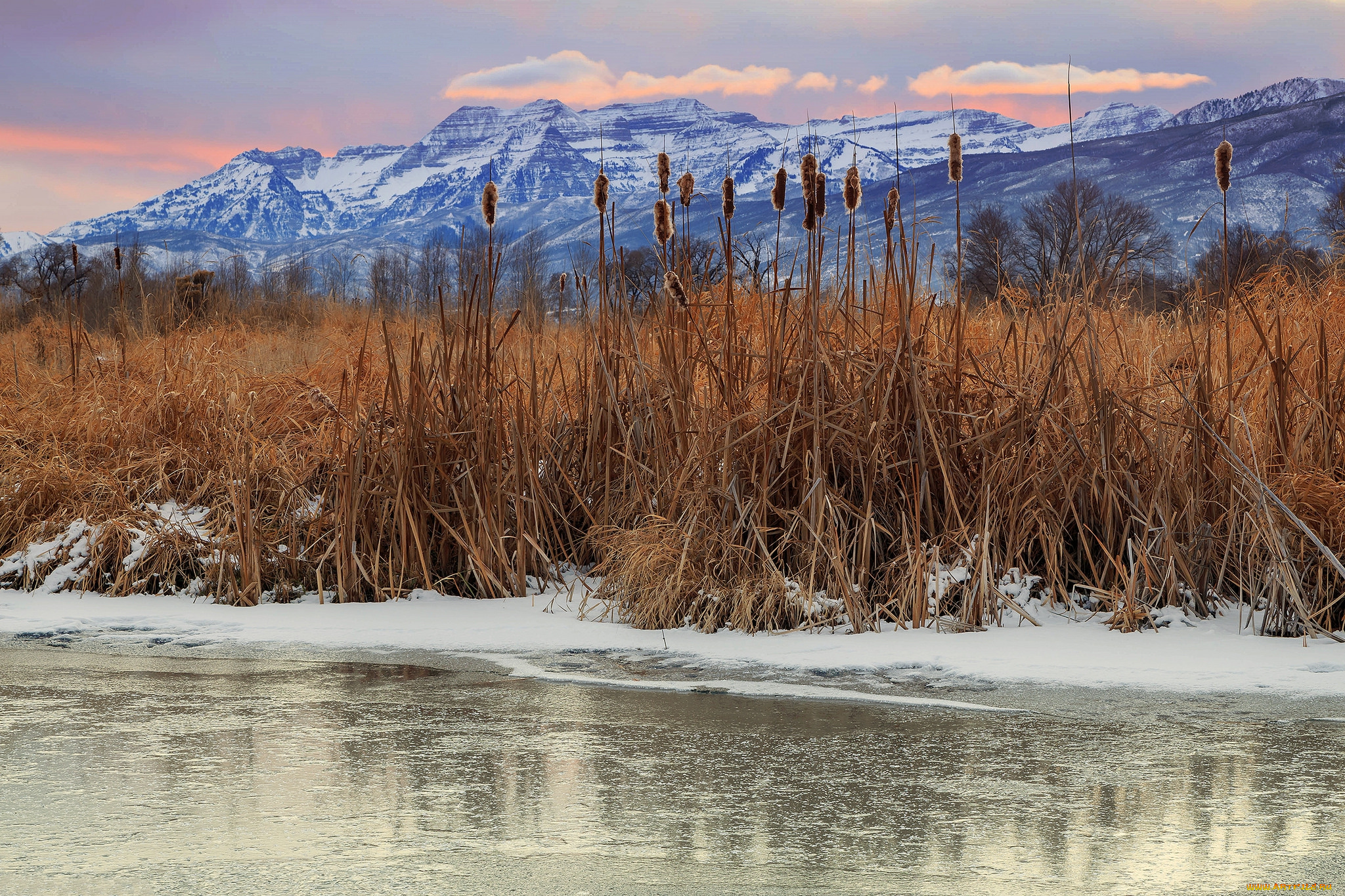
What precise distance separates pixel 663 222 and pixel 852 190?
3.08ft

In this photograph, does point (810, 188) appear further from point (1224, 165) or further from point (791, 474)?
point (1224, 165)

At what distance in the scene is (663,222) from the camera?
561 centimetres

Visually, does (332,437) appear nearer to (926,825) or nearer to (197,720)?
(197,720)

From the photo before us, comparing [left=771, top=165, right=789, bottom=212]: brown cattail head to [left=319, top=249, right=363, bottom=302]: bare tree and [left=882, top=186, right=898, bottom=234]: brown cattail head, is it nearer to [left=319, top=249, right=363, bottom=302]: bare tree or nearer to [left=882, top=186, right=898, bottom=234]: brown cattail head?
[left=882, top=186, right=898, bottom=234]: brown cattail head

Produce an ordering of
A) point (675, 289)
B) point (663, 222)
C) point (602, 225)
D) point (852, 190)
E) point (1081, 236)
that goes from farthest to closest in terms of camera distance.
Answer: point (602, 225) → point (663, 222) → point (675, 289) → point (852, 190) → point (1081, 236)

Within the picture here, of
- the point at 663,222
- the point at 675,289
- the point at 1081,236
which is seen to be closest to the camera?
the point at 1081,236

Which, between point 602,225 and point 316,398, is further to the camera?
point 316,398

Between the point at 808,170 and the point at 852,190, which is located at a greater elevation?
the point at 808,170

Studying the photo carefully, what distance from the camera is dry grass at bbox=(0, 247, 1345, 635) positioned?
16.0 ft

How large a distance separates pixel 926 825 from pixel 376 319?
35.7 feet

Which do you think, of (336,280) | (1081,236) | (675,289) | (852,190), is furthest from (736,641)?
(336,280)

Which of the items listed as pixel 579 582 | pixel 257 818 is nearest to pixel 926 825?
pixel 257 818

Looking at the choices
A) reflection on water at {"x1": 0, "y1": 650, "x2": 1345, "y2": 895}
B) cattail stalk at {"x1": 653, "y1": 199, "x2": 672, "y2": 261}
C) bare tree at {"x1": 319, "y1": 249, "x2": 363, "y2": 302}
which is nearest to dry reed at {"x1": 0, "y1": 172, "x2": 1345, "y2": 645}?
cattail stalk at {"x1": 653, "y1": 199, "x2": 672, "y2": 261}

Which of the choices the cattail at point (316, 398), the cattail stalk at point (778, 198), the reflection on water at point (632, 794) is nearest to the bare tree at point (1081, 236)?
the cattail stalk at point (778, 198)
